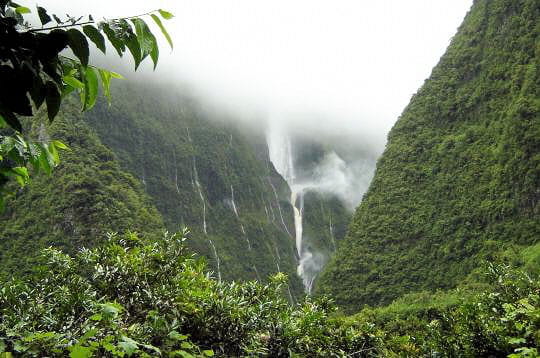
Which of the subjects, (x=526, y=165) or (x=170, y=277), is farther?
(x=526, y=165)

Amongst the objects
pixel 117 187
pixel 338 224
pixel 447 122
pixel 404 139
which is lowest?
pixel 338 224

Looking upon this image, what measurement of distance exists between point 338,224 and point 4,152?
151 meters

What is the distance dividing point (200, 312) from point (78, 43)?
114 inches

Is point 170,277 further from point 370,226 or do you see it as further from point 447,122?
point 447,122

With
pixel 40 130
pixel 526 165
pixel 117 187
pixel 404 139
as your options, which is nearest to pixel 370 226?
pixel 404 139

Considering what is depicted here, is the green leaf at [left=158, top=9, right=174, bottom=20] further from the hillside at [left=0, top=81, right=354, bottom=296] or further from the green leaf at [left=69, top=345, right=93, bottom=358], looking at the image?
the hillside at [left=0, top=81, right=354, bottom=296]

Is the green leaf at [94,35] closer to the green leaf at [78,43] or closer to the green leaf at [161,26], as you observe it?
the green leaf at [78,43]

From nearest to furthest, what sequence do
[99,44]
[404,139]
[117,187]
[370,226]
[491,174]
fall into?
[99,44] < [491,174] < [117,187] < [370,226] < [404,139]

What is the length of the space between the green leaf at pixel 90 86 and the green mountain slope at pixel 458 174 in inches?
2189

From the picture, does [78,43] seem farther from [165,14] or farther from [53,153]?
[53,153]

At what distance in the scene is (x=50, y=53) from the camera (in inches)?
39.3

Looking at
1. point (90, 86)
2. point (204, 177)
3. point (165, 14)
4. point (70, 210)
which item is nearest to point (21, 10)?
point (90, 86)

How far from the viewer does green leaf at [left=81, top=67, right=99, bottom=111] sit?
1175 millimetres

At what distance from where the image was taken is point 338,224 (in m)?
150
